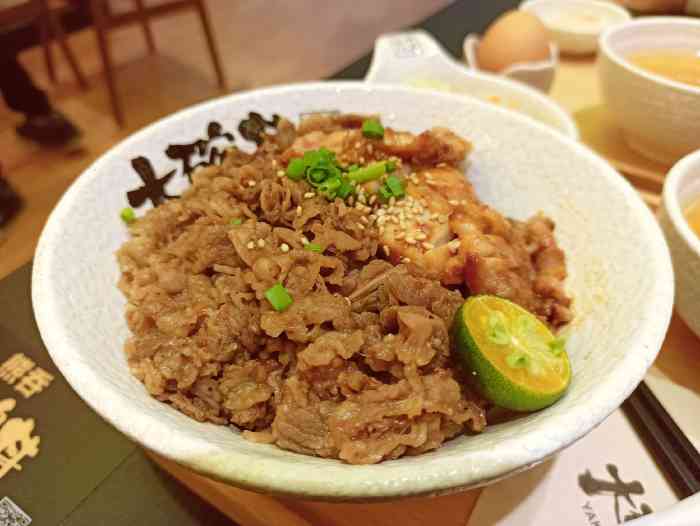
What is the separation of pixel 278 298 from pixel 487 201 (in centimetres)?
106

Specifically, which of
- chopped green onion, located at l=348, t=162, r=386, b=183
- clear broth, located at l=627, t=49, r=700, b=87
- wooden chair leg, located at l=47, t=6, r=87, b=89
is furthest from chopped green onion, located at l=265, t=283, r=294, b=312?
wooden chair leg, located at l=47, t=6, r=87, b=89

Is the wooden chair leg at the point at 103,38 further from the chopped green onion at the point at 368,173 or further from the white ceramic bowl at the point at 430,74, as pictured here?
the chopped green onion at the point at 368,173

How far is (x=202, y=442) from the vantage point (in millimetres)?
1152

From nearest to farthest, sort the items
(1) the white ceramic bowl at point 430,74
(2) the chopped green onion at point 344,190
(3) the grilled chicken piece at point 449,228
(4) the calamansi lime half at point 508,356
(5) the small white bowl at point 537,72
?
(4) the calamansi lime half at point 508,356
(3) the grilled chicken piece at point 449,228
(2) the chopped green onion at point 344,190
(1) the white ceramic bowl at point 430,74
(5) the small white bowl at point 537,72

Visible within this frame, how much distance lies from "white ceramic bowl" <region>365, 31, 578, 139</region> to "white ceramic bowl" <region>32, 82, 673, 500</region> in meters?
0.65

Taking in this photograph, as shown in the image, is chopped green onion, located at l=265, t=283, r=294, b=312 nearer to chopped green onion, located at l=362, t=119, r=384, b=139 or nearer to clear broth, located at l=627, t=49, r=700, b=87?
chopped green onion, located at l=362, t=119, r=384, b=139

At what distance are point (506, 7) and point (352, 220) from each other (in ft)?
10.9

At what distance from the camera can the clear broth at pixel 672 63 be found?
2.48m

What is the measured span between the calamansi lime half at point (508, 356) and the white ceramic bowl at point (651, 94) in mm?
1361

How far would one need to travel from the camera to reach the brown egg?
315cm

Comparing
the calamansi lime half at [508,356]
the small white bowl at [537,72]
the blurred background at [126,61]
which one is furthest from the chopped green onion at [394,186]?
the blurred background at [126,61]

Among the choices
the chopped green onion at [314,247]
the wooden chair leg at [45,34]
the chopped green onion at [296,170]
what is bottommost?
the wooden chair leg at [45,34]

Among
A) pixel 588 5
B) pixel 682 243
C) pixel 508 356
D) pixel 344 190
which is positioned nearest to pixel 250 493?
pixel 508 356

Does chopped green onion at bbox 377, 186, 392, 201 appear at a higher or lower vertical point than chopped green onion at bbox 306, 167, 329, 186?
lower
